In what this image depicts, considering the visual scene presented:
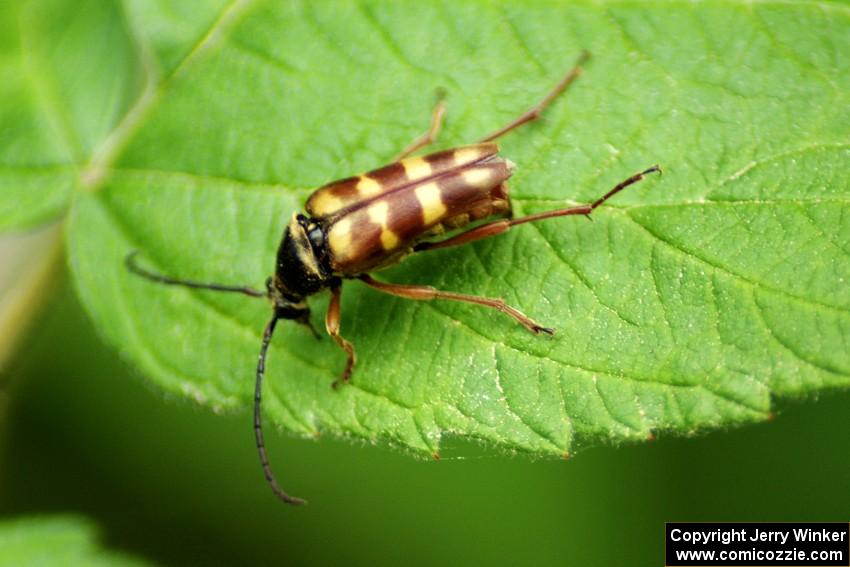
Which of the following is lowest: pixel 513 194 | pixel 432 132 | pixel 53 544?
pixel 53 544

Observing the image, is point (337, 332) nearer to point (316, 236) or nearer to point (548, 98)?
point (316, 236)

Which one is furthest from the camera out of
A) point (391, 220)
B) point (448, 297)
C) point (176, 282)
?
point (176, 282)

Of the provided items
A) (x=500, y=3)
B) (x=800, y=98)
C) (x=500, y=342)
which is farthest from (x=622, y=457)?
(x=500, y=3)

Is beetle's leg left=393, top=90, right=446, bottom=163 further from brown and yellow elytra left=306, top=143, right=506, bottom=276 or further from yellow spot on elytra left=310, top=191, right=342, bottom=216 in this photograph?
yellow spot on elytra left=310, top=191, right=342, bottom=216

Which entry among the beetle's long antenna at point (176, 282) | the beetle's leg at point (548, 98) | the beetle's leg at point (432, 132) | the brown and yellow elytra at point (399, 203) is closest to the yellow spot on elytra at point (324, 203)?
the brown and yellow elytra at point (399, 203)

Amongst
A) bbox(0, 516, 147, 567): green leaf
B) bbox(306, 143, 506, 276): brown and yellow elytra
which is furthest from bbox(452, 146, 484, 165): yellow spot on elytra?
bbox(0, 516, 147, 567): green leaf

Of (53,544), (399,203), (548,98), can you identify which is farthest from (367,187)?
(53,544)

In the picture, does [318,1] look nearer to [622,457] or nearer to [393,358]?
[393,358]

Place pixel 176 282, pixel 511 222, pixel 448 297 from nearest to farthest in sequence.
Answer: pixel 511 222 < pixel 448 297 < pixel 176 282
